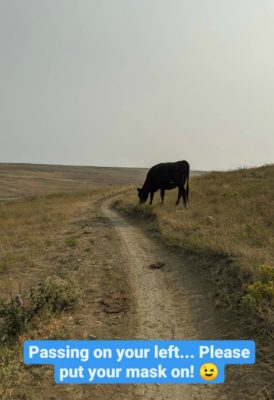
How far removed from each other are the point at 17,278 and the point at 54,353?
612 centimetres

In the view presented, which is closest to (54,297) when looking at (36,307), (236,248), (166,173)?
(36,307)

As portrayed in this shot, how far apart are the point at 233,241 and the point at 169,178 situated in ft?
41.2

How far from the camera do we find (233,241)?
1196 centimetres

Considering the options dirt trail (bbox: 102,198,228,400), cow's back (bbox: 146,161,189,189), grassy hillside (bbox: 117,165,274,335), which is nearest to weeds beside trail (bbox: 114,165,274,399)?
grassy hillside (bbox: 117,165,274,335)

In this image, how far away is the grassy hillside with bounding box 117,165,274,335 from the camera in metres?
7.46

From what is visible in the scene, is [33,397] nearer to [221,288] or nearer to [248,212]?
[221,288]

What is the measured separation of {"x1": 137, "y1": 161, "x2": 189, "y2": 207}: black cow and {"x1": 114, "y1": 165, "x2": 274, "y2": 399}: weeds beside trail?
55.8 inches

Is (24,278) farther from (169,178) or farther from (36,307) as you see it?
(169,178)

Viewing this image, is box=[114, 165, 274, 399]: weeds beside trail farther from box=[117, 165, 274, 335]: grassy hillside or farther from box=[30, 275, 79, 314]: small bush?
box=[30, 275, 79, 314]: small bush

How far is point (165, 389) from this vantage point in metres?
5.44

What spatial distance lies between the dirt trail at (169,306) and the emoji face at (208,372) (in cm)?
13

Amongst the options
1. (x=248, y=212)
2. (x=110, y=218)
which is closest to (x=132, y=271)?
(x=248, y=212)

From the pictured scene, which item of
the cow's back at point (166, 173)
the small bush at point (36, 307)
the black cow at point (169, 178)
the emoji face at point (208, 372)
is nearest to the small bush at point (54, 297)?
the small bush at point (36, 307)

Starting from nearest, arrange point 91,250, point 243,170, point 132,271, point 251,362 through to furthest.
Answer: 1. point 251,362
2. point 132,271
3. point 91,250
4. point 243,170
